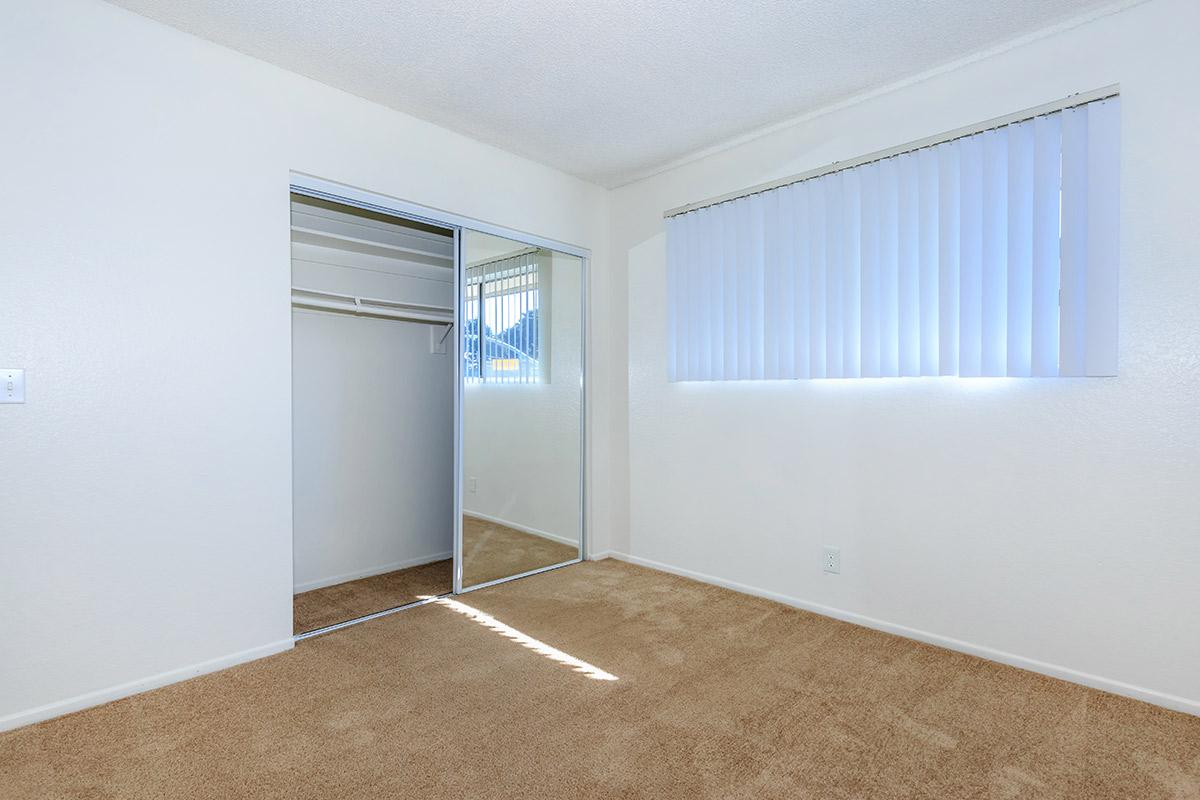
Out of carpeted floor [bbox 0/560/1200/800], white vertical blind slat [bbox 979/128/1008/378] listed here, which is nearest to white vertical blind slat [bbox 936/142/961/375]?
white vertical blind slat [bbox 979/128/1008/378]

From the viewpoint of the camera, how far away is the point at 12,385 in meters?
2.14

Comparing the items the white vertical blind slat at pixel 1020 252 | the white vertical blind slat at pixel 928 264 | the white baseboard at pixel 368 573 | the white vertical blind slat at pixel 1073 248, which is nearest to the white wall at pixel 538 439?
the white baseboard at pixel 368 573

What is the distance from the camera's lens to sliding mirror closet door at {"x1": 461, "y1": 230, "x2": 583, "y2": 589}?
142 inches

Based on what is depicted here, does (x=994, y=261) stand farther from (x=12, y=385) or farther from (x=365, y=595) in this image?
(x=12, y=385)

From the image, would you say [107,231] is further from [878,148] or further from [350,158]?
[878,148]

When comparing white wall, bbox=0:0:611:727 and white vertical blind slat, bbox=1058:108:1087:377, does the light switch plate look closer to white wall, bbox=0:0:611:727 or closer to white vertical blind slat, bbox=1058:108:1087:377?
white wall, bbox=0:0:611:727

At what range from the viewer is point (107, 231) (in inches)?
91.4

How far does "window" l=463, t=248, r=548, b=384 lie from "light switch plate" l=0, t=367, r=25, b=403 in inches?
73.3

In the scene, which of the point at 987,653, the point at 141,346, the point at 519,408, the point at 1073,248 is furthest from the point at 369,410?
the point at 1073,248

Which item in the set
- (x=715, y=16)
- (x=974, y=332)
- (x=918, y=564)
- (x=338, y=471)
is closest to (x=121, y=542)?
(x=338, y=471)

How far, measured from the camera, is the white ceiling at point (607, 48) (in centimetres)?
236

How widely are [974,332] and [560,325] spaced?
2.35 m

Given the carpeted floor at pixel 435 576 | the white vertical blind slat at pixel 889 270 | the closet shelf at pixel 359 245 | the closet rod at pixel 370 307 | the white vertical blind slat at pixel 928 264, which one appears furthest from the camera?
the closet rod at pixel 370 307

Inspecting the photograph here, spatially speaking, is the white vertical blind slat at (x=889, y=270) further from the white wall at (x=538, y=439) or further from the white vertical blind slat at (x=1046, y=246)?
the white wall at (x=538, y=439)
